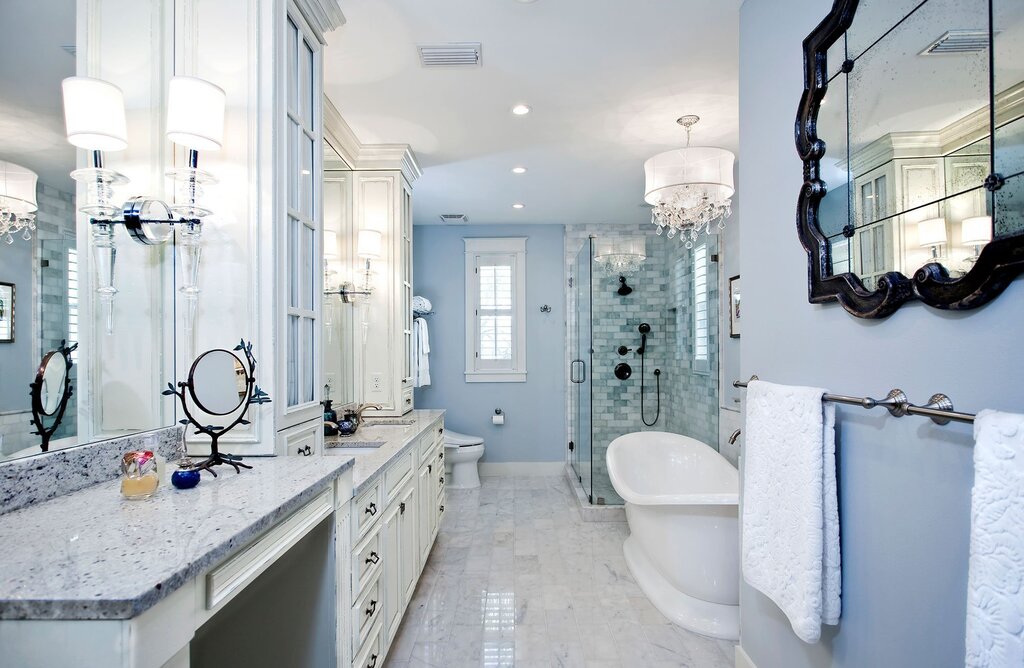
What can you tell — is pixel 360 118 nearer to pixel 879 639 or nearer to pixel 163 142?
pixel 163 142

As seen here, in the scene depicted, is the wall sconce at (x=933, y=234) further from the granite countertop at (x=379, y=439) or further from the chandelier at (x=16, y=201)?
the chandelier at (x=16, y=201)

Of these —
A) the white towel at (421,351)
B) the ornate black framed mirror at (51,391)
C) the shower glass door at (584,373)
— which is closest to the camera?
the ornate black framed mirror at (51,391)

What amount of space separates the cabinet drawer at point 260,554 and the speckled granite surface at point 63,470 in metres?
0.55

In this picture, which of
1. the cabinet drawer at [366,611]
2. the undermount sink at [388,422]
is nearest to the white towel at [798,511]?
the cabinet drawer at [366,611]

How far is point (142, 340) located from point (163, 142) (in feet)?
2.09

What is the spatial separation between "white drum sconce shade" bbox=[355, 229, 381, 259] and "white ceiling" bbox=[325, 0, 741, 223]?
2.06ft

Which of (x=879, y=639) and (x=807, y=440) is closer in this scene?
(x=879, y=639)

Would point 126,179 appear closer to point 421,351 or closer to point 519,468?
point 421,351

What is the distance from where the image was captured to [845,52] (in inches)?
50.2

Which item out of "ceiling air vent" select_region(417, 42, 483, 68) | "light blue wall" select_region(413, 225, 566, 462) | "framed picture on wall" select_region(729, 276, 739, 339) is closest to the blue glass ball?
"ceiling air vent" select_region(417, 42, 483, 68)

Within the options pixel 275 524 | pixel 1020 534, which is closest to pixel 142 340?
pixel 275 524

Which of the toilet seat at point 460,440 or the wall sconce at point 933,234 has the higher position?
the wall sconce at point 933,234

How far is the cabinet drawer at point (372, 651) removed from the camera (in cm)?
156

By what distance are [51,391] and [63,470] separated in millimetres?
195
